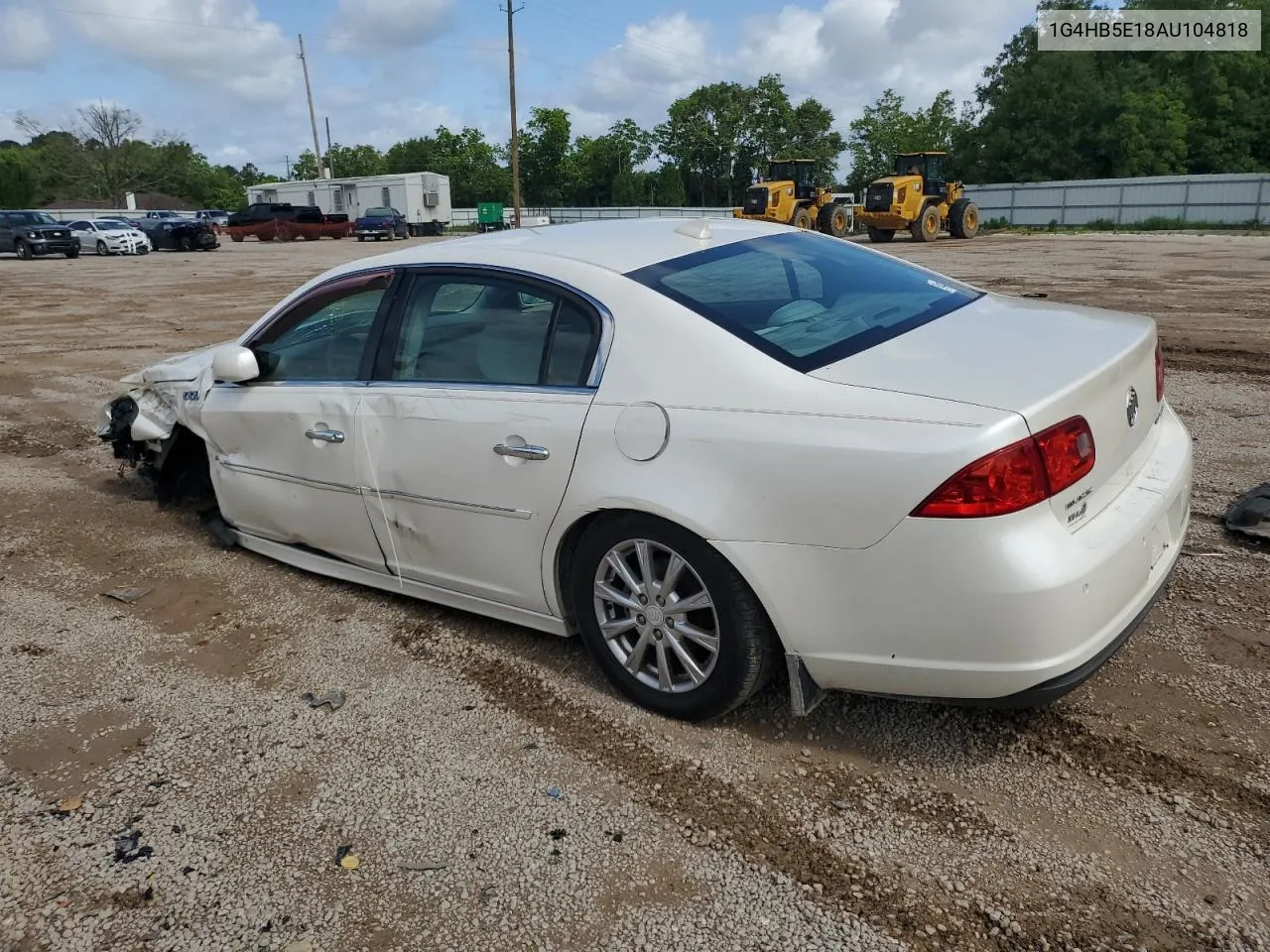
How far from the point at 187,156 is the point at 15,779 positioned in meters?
103

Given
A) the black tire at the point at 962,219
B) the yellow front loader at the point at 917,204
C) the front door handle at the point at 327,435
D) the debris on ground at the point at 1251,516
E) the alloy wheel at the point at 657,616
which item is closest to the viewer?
the alloy wheel at the point at 657,616

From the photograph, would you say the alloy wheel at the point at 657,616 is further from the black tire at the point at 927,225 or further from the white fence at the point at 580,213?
the white fence at the point at 580,213

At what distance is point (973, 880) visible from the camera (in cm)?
234

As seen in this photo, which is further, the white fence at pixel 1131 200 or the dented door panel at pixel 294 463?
the white fence at pixel 1131 200

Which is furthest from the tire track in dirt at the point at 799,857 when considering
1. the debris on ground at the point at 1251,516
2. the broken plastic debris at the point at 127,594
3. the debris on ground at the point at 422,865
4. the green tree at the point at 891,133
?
the green tree at the point at 891,133

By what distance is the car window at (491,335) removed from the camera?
3166 millimetres

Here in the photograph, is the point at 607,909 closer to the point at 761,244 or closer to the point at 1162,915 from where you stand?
the point at 1162,915

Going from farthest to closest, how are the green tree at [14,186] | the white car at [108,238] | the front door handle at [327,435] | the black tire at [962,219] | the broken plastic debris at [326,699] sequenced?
the green tree at [14,186]
the white car at [108,238]
the black tire at [962,219]
the front door handle at [327,435]
the broken plastic debris at [326,699]

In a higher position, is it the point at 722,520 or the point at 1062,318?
the point at 1062,318

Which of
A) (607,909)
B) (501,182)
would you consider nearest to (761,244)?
(607,909)

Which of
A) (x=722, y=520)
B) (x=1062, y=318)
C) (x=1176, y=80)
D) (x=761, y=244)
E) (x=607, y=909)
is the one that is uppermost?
(x=1176, y=80)

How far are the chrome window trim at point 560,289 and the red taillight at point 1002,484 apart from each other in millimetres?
1127

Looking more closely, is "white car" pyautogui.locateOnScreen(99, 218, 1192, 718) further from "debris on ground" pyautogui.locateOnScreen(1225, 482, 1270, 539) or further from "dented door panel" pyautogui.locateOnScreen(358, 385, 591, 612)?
"debris on ground" pyautogui.locateOnScreen(1225, 482, 1270, 539)

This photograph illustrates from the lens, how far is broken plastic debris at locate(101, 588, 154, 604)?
4.28 metres
